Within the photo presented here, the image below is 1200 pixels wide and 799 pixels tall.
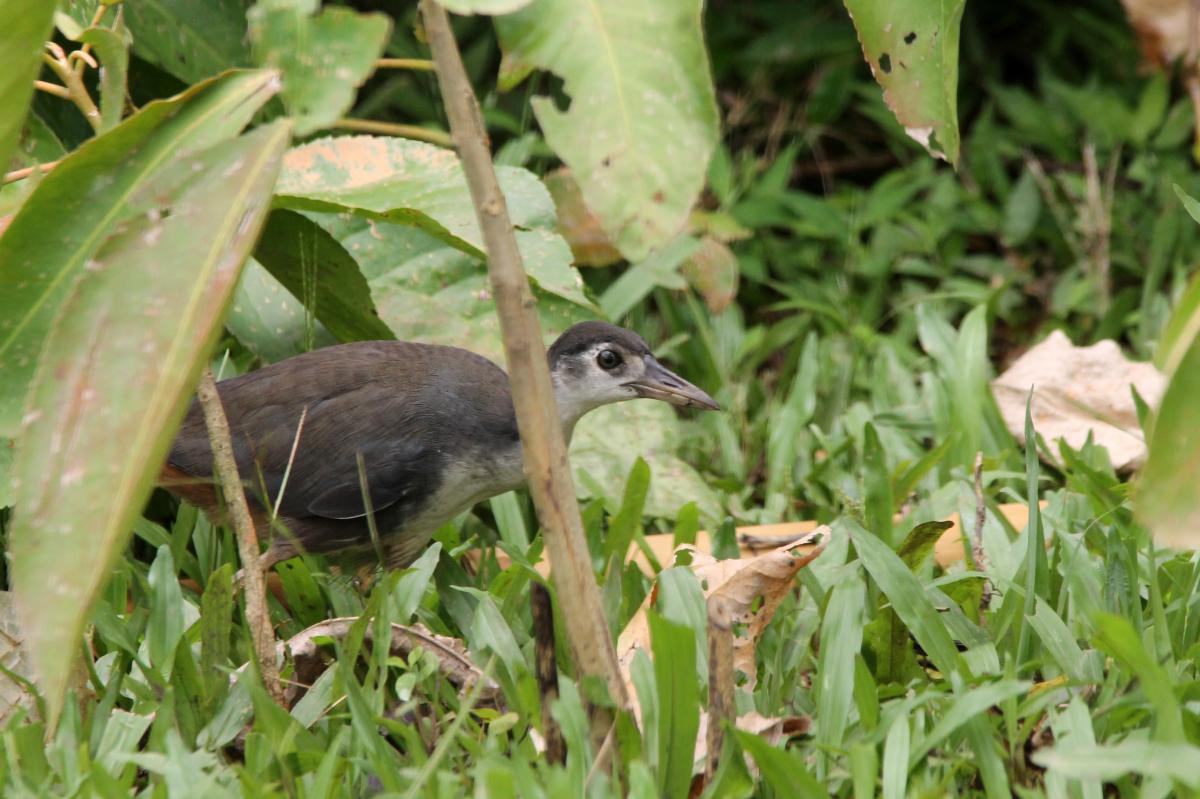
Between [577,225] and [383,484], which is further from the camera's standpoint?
[577,225]

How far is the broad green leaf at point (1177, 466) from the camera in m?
1.58

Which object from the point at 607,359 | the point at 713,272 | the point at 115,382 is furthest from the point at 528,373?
the point at 713,272

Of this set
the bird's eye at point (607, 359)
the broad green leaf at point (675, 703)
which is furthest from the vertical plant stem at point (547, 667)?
the bird's eye at point (607, 359)

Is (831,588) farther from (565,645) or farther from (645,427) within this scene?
(645,427)

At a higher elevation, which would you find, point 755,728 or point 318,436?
point 755,728

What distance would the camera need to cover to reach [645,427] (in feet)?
14.4

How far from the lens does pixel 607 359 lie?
4055 millimetres

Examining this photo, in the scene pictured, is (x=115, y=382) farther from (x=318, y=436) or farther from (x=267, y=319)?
(x=267, y=319)

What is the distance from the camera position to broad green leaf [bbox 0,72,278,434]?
6.10 feet

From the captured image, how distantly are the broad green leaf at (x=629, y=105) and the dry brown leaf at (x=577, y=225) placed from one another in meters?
3.15

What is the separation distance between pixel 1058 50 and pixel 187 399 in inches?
217

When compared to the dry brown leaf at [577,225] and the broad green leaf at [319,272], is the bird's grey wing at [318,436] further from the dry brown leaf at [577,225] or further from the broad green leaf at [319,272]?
the dry brown leaf at [577,225]

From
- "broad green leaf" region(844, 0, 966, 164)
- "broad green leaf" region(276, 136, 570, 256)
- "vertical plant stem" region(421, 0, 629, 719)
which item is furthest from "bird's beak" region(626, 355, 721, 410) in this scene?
"broad green leaf" region(844, 0, 966, 164)

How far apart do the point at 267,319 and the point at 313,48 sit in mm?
2644
